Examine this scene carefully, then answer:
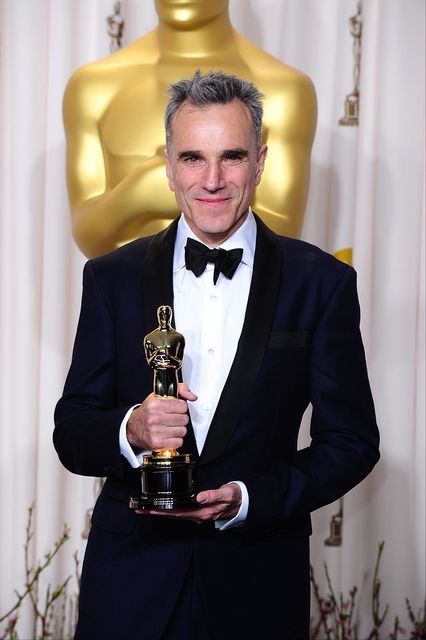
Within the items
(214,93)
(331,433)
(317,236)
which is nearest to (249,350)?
(331,433)

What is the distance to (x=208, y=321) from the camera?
1.87 metres

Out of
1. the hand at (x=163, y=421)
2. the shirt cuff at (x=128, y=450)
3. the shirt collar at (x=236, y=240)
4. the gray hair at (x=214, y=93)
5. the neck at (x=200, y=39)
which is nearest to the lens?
the hand at (x=163, y=421)

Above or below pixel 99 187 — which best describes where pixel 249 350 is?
below

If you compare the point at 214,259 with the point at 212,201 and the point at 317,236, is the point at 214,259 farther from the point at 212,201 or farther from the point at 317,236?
the point at 317,236

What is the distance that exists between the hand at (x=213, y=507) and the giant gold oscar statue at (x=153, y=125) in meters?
1.06

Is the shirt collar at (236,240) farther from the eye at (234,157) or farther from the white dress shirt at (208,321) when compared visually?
the eye at (234,157)

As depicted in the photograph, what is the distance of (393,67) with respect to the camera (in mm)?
3287

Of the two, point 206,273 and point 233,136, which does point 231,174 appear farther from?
point 206,273

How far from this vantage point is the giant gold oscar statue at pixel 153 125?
8.60 feet

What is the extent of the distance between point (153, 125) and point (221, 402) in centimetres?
113

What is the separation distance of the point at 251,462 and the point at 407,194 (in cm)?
174

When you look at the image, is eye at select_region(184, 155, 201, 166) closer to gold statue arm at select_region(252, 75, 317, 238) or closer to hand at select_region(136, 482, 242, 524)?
hand at select_region(136, 482, 242, 524)

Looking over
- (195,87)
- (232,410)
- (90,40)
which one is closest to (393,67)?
(90,40)

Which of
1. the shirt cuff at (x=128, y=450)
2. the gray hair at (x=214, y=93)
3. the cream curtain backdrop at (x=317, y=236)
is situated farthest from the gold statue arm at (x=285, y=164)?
the shirt cuff at (x=128, y=450)
